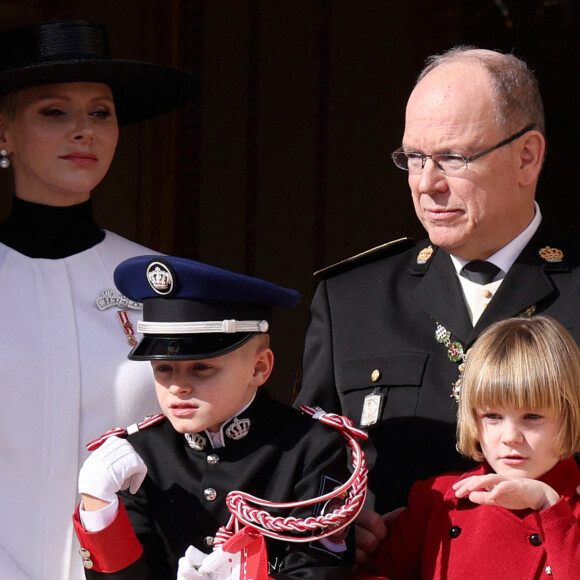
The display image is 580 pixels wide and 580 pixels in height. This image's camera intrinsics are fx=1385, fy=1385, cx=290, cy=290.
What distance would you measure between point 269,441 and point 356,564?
30cm

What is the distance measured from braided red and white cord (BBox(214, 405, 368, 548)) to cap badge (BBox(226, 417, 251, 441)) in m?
0.14

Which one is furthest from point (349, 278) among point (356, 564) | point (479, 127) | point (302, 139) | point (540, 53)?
point (540, 53)

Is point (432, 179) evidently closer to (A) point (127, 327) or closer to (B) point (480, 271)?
(B) point (480, 271)

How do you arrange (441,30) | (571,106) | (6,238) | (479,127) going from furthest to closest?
1. (571,106)
2. (441,30)
3. (6,238)
4. (479,127)

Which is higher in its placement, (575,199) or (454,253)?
(454,253)

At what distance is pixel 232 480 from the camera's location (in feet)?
8.97

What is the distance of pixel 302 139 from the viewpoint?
5.20 meters

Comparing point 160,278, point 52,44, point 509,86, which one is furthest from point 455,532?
point 52,44

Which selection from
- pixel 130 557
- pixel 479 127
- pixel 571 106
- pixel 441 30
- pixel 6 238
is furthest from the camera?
pixel 571 106

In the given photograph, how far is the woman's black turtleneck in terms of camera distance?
3217 mm

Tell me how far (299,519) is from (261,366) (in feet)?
1.09

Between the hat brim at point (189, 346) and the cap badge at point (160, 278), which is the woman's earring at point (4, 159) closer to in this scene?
the cap badge at point (160, 278)

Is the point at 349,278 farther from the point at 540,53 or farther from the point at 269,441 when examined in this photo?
the point at 540,53

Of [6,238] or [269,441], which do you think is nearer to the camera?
[269,441]
